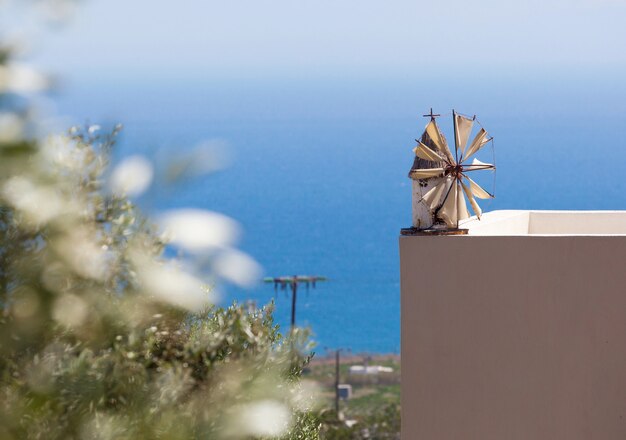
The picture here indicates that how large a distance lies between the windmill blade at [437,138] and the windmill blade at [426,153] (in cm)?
7

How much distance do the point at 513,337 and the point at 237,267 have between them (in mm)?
4416

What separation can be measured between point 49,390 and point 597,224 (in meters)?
6.24

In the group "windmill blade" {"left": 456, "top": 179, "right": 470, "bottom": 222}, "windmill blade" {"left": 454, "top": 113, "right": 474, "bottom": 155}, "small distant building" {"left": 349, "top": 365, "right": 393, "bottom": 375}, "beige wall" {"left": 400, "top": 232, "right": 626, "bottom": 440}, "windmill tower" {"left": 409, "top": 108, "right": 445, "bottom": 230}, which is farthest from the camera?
"small distant building" {"left": 349, "top": 365, "right": 393, "bottom": 375}

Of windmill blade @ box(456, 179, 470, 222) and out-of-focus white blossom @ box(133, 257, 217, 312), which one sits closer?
out-of-focus white blossom @ box(133, 257, 217, 312)

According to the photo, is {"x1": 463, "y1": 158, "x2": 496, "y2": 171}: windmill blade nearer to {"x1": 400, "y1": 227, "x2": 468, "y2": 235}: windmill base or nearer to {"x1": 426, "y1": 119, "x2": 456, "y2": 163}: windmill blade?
{"x1": 426, "y1": 119, "x2": 456, "y2": 163}: windmill blade

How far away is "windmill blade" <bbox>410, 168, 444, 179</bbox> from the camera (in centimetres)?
540

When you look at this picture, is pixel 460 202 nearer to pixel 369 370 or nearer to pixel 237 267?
pixel 237 267

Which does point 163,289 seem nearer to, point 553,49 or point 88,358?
point 88,358

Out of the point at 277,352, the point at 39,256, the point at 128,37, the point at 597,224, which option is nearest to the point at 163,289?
the point at 39,256

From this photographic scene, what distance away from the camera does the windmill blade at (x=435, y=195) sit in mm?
5266

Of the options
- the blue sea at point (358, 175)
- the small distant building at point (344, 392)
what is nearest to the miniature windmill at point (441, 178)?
the blue sea at point (358, 175)

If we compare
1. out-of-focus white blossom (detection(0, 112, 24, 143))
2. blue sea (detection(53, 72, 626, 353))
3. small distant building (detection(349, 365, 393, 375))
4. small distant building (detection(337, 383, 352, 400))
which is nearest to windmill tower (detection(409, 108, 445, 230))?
blue sea (detection(53, 72, 626, 353))

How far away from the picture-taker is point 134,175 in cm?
93

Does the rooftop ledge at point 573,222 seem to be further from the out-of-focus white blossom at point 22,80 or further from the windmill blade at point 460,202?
the out-of-focus white blossom at point 22,80
